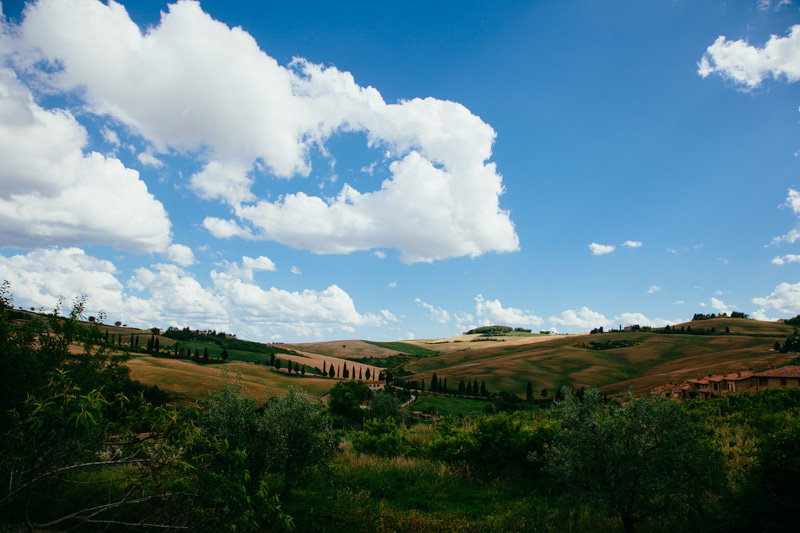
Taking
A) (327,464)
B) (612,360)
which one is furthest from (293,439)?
(612,360)

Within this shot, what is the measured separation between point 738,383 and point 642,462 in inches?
2251

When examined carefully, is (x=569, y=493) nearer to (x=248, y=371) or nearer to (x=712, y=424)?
(x=712, y=424)

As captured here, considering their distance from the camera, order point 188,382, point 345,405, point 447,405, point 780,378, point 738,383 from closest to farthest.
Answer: point 780,378 < point 738,383 < point 345,405 < point 188,382 < point 447,405

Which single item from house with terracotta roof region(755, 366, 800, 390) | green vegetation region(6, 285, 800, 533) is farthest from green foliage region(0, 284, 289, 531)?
house with terracotta roof region(755, 366, 800, 390)

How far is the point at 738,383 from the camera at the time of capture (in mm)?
50688

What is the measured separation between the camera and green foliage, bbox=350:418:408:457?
883 inches

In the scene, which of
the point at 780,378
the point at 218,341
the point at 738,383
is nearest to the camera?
the point at 780,378

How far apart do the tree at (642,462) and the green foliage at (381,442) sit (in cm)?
1380

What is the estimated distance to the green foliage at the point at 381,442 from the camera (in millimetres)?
22436

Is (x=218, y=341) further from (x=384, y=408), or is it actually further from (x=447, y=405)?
(x=384, y=408)

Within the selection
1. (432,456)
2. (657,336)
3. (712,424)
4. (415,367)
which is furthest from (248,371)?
(657,336)

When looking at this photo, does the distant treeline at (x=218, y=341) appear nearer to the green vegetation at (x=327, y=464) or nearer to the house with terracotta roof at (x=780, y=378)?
the house with terracotta roof at (x=780, y=378)

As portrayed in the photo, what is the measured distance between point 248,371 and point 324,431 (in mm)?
105217

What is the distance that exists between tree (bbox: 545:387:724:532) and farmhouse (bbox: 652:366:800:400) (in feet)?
114
